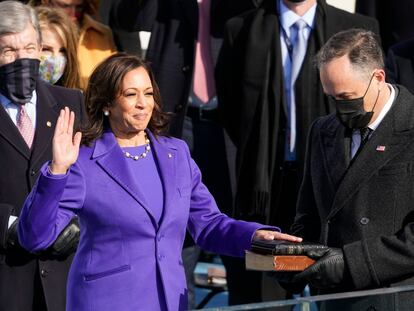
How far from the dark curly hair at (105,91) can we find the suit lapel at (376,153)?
78 cm

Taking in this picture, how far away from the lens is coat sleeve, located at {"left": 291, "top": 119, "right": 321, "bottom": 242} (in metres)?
4.79

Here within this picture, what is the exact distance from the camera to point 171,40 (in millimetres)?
6391

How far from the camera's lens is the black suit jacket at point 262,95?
239 inches

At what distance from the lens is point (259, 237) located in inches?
176

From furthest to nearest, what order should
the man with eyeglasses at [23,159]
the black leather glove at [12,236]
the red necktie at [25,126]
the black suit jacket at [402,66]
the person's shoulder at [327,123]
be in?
the black suit jacket at [402,66] < the red necktie at [25,126] < the man with eyeglasses at [23,159] < the black leather glove at [12,236] < the person's shoulder at [327,123]

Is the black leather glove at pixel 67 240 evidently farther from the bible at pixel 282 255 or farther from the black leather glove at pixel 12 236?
the bible at pixel 282 255

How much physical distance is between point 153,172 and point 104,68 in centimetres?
45

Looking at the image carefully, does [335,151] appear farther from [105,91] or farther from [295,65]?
[295,65]

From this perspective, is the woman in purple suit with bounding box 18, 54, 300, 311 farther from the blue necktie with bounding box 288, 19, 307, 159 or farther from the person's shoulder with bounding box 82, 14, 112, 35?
the person's shoulder with bounding box 82, 14, 112, 35

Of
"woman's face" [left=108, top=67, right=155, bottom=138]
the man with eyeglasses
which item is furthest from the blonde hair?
"woman's face" [left=108, top=67, right=155, bottom=138]

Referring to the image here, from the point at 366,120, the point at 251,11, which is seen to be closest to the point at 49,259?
the point at 366,120

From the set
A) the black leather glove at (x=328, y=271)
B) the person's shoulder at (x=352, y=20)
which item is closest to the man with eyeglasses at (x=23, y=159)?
the black leather glove at (x=328, y=271)

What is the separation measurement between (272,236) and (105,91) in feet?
2.79

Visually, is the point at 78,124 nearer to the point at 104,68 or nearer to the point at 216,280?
the point at 104,68
